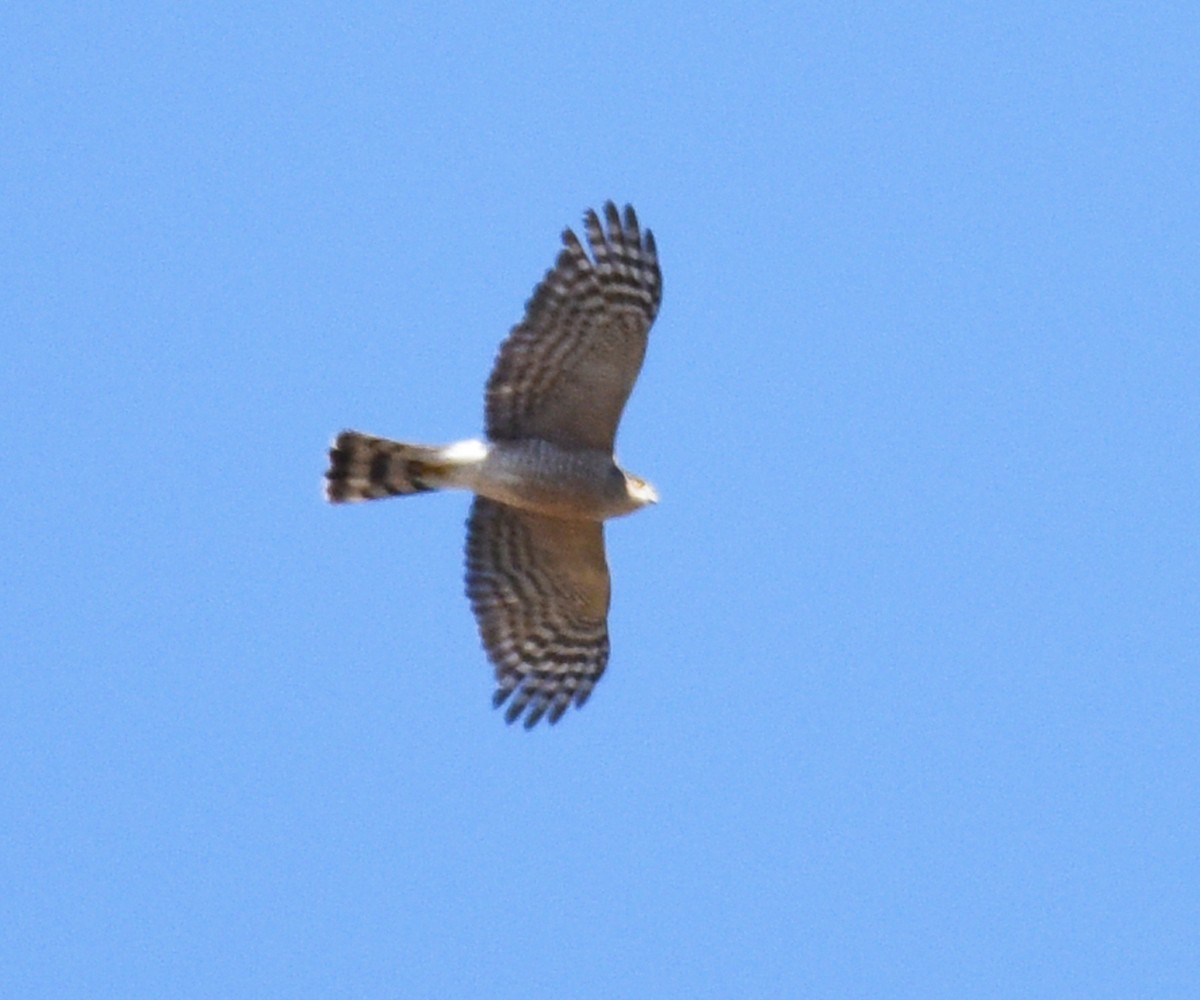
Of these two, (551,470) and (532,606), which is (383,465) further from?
(532,606)

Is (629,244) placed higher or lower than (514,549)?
higher

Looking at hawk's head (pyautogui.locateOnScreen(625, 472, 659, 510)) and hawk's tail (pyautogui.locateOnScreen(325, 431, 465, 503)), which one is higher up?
hawk's head (pyautogui.locateOnScreen(625, 472, 659, 510))

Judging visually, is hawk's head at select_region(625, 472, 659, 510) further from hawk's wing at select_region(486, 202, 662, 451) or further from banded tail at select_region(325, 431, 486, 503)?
banded tail at select_region(325, 431, 486, 503)

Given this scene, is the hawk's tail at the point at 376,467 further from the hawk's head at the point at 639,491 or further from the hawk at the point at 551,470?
the hawk's head at the point at 639,491

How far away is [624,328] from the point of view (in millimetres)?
16922

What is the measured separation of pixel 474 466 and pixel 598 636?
4.92ft

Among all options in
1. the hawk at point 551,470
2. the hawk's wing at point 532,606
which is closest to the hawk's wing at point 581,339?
the hawk at point 551,470

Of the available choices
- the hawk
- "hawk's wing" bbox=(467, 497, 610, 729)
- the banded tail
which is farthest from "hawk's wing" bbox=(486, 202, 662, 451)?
"hawk's wing" bbox=(467, 497, 610, 729)

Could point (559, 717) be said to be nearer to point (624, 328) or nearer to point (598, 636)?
point (598, 636)

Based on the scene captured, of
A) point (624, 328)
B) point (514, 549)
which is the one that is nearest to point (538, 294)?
point (624, 328)

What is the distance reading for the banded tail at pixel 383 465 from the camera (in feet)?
56.7

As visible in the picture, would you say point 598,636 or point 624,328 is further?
point 598,636

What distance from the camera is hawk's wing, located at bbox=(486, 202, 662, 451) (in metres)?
16.9

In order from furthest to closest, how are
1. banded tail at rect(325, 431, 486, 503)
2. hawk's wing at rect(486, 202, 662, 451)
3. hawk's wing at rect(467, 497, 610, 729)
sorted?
hawk's wing at rect(467, 497, 610, 729) → banded tail at rect(325, 431, 486, 503) → hawk's wing at rect(486, 202, 662, 451)
